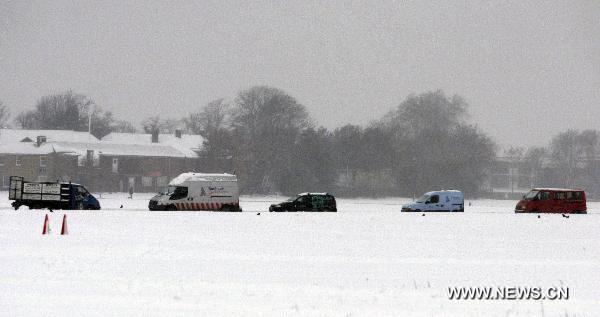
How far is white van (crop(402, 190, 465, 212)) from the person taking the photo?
170 ft

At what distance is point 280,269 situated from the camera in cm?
1830

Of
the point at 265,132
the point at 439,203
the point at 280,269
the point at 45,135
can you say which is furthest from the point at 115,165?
the point at 280,269

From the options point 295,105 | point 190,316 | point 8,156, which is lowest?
Answer: point 190,316

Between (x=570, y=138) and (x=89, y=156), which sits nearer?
(x=89, y=156)

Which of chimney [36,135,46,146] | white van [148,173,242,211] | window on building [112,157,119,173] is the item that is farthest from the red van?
chimney [36,135,46,146]

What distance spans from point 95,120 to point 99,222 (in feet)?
395

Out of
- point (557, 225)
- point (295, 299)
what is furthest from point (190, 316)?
point (557, 225)

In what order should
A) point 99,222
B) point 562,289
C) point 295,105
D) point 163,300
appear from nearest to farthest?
1. point 163,300
2. point 562,289
3. point 99,222
4. point 295,105

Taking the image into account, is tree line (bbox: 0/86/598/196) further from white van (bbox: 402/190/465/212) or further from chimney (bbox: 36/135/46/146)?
white van (bbox: 402/190/465/212)

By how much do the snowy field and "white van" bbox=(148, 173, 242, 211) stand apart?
13.4 m

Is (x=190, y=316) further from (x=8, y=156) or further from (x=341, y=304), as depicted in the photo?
(x=8, y=156)

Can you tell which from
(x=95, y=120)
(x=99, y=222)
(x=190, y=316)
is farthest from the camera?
(x=95, y=120)

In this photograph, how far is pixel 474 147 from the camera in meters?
119

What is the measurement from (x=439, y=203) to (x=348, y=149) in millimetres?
68690
